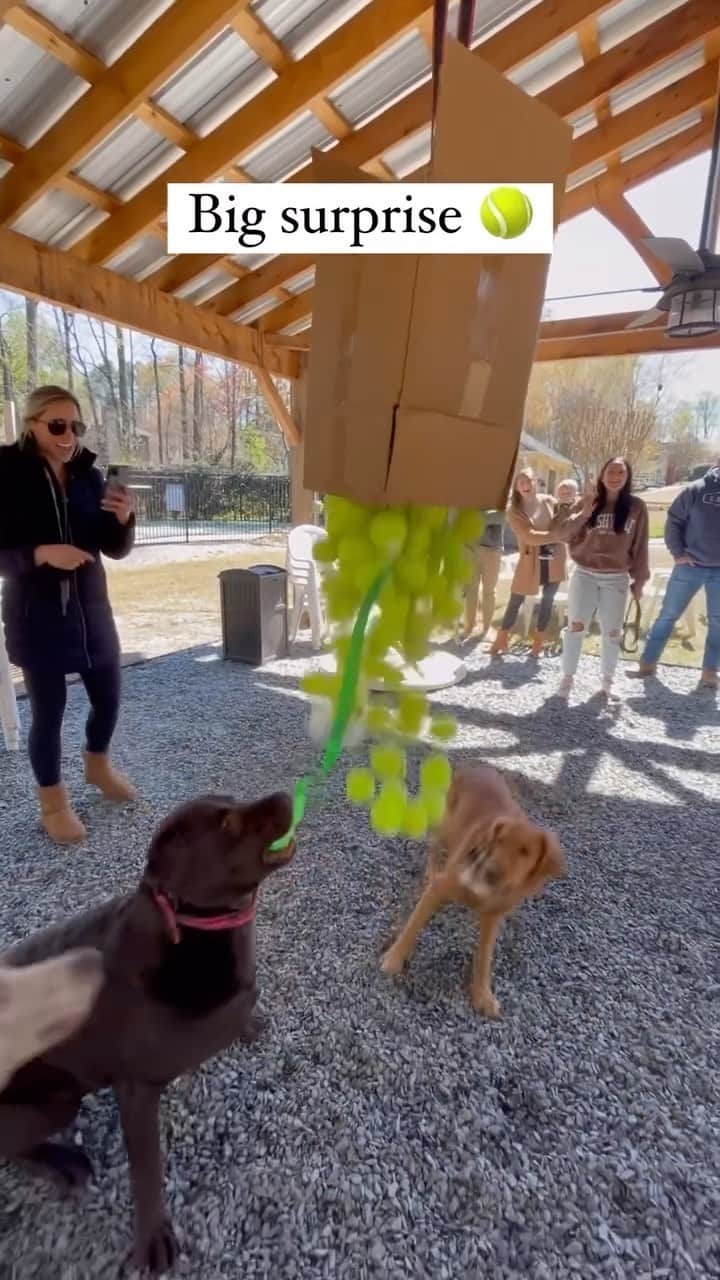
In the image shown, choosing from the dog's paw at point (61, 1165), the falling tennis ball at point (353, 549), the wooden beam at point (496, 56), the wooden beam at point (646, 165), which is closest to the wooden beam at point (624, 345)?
the wooden beam at point (646, 165)

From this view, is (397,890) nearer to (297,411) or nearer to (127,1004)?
(127,1004)

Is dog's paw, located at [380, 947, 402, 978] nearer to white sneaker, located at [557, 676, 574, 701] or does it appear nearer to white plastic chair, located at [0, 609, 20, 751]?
white plastic chair, located at [0, 609, 20, 751]

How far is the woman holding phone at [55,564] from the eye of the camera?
1.80 metres

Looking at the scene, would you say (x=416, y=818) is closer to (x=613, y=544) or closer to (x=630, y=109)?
(x=613, y=544)

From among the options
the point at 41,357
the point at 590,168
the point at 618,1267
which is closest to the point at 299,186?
the point at 618,1267

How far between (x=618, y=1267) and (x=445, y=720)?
0.99 meters

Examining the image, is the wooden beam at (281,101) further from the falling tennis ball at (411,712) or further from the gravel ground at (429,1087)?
the gravel ground at (429,1087)

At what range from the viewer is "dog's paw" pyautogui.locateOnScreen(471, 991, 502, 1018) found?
1481mm

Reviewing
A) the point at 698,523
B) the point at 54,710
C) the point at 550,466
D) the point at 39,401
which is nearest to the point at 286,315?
Answer: the point at 39,401

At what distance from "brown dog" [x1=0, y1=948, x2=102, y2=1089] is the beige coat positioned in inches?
168

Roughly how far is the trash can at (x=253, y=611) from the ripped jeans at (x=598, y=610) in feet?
7.06

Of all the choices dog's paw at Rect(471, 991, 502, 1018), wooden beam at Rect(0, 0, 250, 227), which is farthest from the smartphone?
dog's paw at Rect(471, 991, 502, 1018)

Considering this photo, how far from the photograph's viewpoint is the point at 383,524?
68cm

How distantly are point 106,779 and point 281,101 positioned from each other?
9.96 feet
